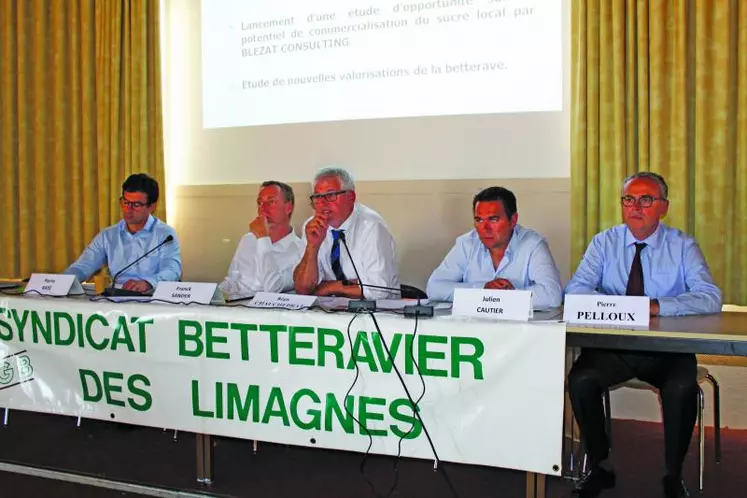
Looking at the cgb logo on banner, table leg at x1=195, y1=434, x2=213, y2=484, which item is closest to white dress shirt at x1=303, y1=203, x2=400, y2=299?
table leg at x1=195, y1=434, x2=213, y2=484

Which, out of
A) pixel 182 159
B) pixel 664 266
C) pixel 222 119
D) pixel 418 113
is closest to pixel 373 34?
pixel 418 113

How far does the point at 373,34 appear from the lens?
3672 mm

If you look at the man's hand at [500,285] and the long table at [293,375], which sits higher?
the man's hand at [500,285]

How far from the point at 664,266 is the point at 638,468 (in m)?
0.76

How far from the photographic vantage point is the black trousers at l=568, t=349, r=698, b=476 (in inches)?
82.8

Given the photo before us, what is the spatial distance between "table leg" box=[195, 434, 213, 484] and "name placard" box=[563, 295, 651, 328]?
4.14 feet

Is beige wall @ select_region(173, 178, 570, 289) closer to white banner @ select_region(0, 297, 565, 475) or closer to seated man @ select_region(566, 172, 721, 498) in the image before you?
seated man @ select_region(566, 172, 721, 498)

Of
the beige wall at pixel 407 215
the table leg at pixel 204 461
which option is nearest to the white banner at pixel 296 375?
the table leg at pixel 204 461

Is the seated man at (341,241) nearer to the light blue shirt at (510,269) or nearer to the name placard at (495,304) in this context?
the light blue shirt at (510,269)

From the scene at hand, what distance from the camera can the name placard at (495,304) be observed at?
195cm

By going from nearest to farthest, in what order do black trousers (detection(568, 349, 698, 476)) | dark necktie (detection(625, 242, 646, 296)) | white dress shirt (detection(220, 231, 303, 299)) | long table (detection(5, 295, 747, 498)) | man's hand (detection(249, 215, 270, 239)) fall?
long table (detection(5, 295, 747, 498)), black trousers (detection(568, 349, 698, 476)), dark necktie (detection(625, 242, 646, 296)), white dress shirt (detection(220, 231, 303, 299)), man's hand (detection(249, 215, 270, 239))

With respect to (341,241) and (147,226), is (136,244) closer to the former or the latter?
(147,226)

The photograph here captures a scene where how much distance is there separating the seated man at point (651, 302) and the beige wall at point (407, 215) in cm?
81

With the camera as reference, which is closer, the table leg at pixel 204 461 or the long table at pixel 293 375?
the long table at pixel 293 375
